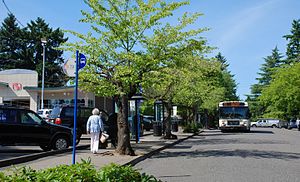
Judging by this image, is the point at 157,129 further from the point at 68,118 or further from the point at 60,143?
the point at 60,143

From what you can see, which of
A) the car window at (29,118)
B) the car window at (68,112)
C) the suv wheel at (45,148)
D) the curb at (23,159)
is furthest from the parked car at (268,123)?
the car window at (29,118)

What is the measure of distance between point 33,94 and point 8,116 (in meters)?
34.3

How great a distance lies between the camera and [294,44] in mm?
88500

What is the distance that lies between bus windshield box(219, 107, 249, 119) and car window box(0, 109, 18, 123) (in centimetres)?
2715

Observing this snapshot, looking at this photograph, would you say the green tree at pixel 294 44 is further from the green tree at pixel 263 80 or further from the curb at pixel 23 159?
the curb at pixel 23 159

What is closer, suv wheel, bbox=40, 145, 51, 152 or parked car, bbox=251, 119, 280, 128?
suv wheel, bbox=40, 145, 51, 152

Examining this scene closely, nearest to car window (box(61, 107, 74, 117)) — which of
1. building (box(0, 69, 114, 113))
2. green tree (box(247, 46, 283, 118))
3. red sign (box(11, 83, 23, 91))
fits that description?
building (box(0, 69, 114, 113))

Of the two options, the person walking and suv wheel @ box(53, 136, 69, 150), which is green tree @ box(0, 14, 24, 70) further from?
the person walking

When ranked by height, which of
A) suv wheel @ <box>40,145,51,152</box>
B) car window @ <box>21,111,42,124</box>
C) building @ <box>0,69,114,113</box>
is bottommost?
suv wheel @ <box>40,145,51,152</box>

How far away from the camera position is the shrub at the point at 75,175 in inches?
203

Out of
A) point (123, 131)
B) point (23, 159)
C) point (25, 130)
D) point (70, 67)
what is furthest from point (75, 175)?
point (25, 130)

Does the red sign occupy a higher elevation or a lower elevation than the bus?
higher

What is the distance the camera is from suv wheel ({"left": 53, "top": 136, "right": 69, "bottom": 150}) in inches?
645

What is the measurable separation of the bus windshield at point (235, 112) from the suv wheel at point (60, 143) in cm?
2527
